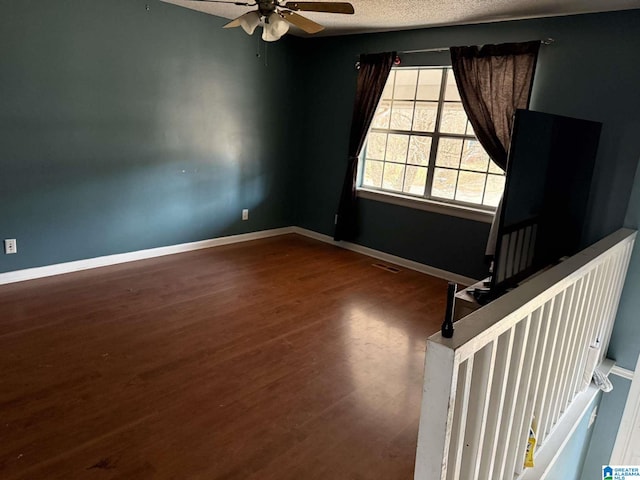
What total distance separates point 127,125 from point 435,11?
297 cm

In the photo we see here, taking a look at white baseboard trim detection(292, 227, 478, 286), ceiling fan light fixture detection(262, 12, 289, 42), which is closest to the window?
white baseboard trim detection(292, 227, 478, 286)

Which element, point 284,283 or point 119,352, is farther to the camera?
point 284,283

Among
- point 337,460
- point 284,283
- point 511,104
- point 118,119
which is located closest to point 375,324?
point 284,283

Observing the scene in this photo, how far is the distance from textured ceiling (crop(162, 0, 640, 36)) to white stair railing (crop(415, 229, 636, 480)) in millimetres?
2022

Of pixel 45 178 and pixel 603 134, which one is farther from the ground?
pixel 603 134

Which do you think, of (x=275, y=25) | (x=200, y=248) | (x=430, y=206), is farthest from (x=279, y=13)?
(x=200, y=248)

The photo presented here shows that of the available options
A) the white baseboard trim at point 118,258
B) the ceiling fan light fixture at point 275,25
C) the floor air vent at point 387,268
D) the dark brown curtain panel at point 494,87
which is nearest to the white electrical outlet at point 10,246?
the white baseboard trim at point 118,258

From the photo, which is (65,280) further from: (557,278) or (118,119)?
(557,278)

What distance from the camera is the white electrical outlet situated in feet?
11.9

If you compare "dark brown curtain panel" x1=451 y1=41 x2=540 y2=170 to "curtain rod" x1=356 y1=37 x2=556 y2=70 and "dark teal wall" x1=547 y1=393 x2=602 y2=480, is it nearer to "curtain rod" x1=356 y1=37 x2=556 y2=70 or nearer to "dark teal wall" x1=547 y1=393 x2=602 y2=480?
"curtain rod" x1=356 y1=37 x2=556 y2=70

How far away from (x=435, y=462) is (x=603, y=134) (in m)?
3.28

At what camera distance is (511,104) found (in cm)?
379

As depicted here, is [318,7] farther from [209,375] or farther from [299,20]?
[209,375]

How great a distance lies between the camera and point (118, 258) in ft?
14.2
